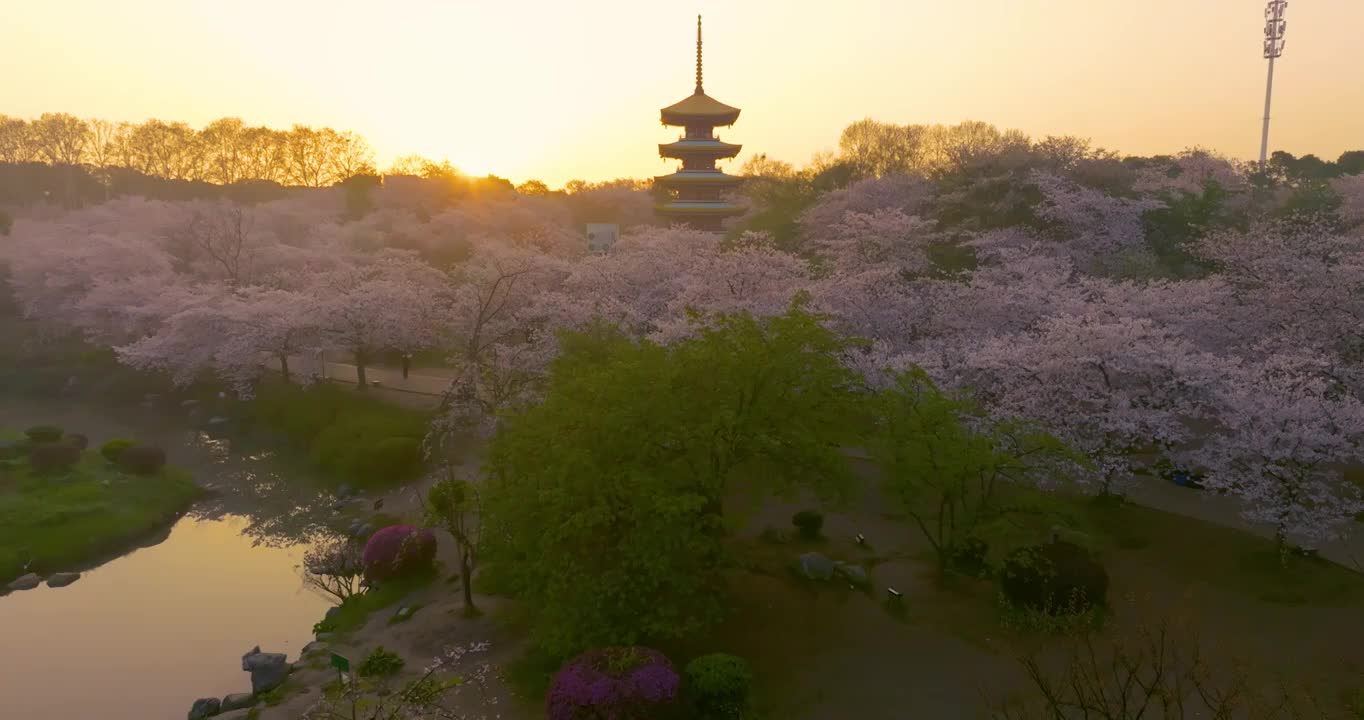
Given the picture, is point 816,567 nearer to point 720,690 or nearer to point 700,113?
point 720,690

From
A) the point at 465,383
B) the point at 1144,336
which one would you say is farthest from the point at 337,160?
the point at 1144,336

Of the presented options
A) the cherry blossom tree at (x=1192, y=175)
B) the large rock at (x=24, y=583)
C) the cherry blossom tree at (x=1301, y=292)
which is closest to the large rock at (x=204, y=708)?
the large rock at (x=24, y=583)

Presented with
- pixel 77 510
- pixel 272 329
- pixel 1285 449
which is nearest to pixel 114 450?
pixel 77 510

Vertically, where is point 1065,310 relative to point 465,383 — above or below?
above

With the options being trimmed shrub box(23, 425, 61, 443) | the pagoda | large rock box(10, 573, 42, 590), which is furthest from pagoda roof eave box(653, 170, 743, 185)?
large rock box(10, 573, 42, 590)

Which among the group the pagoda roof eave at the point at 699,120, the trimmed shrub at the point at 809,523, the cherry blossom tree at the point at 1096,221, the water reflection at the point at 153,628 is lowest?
the water reflection at the point at 153,628

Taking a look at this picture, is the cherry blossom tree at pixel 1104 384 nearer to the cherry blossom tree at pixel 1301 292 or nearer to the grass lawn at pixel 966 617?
the grass lawn at pixel 966 617

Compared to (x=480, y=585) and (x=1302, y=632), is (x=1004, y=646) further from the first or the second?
(x=480, y=585)
